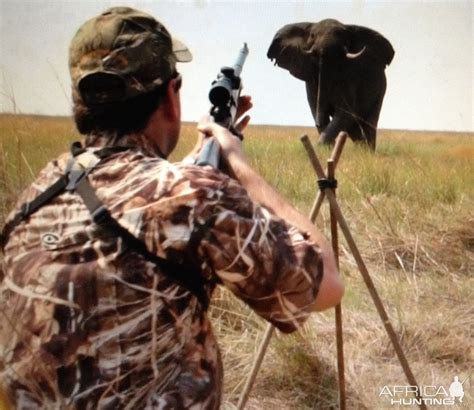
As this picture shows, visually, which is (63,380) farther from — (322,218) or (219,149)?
(322,218)

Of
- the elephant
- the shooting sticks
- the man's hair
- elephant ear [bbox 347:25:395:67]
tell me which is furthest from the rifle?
elephant ear [bbox 347:25:395:67]

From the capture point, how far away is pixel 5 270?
2.75 ft

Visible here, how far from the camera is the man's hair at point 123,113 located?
0.85m

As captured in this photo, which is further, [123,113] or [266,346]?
[266,346]

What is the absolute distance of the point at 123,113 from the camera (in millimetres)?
851

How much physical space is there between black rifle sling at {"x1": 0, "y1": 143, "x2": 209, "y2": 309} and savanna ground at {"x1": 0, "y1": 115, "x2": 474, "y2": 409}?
0.59 metres

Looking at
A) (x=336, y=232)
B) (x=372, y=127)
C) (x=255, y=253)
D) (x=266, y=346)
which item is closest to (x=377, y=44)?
(x=372, y=127)

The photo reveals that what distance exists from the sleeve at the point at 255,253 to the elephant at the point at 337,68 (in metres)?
0.92

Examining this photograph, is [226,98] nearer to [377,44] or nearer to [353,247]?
[353,247]

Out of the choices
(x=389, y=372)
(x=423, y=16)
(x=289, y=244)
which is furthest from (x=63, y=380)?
(x=423, y=16)

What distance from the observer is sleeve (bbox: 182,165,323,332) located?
76 centimetres

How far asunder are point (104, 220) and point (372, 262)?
1.31 meters

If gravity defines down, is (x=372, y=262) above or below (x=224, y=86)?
below

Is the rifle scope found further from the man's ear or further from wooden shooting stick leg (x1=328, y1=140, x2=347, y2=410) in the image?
wooden shooting stick leg (x1=328, y1=140, x2=347, y2=410)
